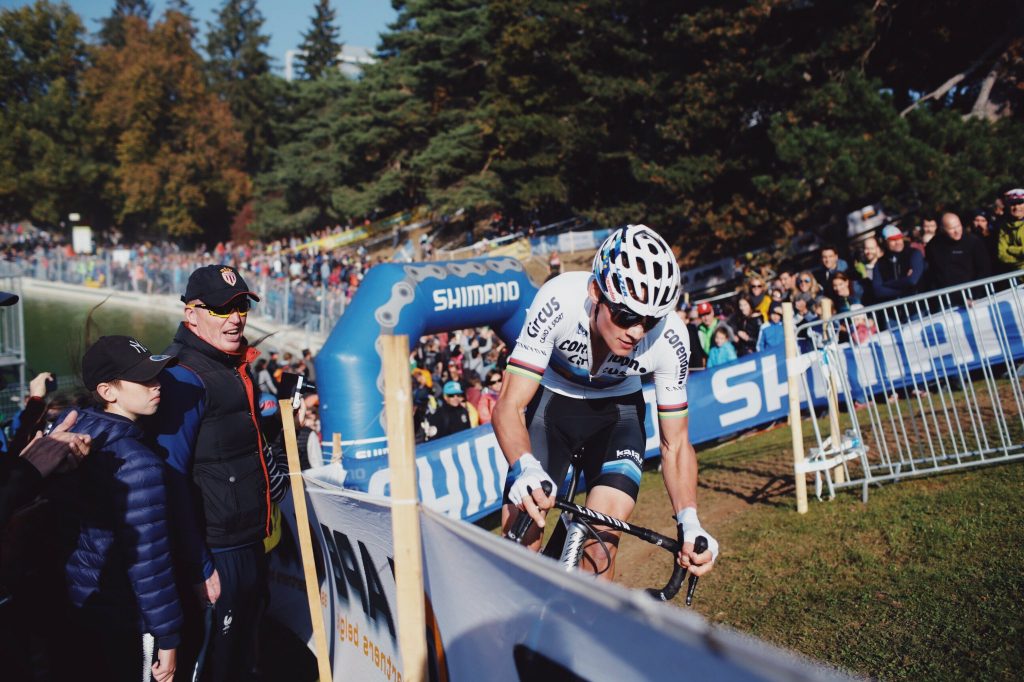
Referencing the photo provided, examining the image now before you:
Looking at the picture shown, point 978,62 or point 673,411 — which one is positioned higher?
point 978,62

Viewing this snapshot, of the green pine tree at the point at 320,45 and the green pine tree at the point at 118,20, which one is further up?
the green pine tree at the point at 118,20

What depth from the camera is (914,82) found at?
23.6 m

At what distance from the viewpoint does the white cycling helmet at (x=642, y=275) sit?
3572mm

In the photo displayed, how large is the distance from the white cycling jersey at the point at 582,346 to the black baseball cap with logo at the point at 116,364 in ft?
5.87

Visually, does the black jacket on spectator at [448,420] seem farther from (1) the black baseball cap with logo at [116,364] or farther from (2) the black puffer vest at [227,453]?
(1) the black baseball cap with logo at [116,364]

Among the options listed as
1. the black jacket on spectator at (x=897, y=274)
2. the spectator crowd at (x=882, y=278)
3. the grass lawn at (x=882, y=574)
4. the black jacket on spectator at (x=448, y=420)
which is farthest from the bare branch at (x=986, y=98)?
the black jacket on spectator at (x=448, y=420)

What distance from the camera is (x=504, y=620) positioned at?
2471mm

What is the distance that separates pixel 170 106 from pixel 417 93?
26224mm

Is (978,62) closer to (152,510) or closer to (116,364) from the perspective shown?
(116,364)

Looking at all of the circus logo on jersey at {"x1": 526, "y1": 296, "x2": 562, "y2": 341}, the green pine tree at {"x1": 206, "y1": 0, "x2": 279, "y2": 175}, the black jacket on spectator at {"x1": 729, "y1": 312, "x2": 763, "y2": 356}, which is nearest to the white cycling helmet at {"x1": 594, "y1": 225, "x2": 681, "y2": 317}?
the circus logo on jersey at {"x1": 526, "y1": 296, "x2": 562, "y2": 341}

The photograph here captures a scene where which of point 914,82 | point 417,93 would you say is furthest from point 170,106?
point 914,82

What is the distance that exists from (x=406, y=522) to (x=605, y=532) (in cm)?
151

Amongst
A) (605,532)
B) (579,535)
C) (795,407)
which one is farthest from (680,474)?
(795,407)

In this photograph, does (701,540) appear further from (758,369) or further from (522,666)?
(758,369)
